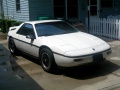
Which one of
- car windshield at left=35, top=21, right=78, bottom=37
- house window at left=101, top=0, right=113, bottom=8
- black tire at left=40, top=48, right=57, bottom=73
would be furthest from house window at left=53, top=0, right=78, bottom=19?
black tire at left=40, top=48, right=57, bottom=73

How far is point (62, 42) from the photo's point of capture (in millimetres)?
6660

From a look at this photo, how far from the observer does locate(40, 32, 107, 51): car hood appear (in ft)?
21.0

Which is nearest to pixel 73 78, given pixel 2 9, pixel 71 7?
pixel 71 7

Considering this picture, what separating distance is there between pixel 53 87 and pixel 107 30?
23.0 feet

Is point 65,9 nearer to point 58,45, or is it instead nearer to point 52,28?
point 52,28

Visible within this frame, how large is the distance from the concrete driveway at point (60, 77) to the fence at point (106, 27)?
3.68 metres

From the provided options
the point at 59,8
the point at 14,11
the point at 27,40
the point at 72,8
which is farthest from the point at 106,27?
the point at 14,11

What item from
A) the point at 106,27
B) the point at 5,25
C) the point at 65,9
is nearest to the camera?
the point at 106,27

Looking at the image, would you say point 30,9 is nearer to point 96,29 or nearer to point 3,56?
point 96,29

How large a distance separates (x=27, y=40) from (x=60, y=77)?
2007 millimetres

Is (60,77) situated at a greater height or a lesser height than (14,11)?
lesser

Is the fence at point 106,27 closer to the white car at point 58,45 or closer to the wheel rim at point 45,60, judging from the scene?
the white car at point 58,45

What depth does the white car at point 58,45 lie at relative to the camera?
617cm

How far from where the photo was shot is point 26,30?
8.20m
